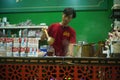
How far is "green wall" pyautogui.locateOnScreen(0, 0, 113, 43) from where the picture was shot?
584 cm

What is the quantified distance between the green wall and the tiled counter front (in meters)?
3.56

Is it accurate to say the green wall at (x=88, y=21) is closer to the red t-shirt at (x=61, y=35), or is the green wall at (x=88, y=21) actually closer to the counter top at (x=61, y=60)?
the red t-shirt at (x=61, y=35)

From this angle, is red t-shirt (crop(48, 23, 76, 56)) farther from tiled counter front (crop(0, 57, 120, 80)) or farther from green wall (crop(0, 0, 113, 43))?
green wall (crop(0, 0, 113, 43))

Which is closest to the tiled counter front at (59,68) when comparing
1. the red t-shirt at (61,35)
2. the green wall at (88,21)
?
the red t-shirt at (61,35)

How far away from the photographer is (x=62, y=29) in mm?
4148

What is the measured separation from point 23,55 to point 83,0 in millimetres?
3709

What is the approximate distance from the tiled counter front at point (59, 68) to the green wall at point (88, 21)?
3.56m

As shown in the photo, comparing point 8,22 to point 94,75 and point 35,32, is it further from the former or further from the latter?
point 94,75

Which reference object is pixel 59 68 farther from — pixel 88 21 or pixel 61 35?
pixel 88 21

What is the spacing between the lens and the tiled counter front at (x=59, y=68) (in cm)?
234

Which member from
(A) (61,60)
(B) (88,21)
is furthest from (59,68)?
(B) (88,21)

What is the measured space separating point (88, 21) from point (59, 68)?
145 inches

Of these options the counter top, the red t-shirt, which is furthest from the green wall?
the counter top

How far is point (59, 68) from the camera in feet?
7.89
